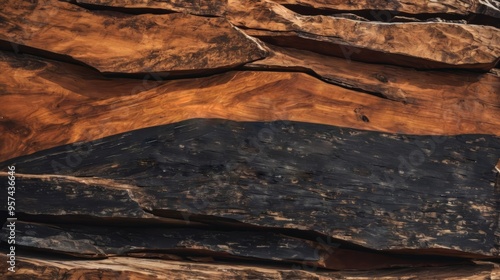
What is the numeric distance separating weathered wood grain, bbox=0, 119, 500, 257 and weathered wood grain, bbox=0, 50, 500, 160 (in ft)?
0.36

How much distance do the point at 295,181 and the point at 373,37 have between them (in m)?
1.44

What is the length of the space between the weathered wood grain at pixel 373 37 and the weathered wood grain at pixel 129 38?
9.5 inches

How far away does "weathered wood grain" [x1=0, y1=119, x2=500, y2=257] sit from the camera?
566 cm

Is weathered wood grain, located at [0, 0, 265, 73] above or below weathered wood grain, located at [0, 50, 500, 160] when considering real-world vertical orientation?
above

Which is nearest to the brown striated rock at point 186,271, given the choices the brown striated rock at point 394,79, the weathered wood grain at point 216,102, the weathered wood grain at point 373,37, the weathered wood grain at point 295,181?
the weathered wood grain at point 295,181

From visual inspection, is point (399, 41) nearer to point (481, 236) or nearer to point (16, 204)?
point (481, 236)

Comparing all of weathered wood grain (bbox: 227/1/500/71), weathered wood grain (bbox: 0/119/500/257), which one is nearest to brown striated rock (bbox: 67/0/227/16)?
weathered wood grain (bbox: 227/1/500/71)

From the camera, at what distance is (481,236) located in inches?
233

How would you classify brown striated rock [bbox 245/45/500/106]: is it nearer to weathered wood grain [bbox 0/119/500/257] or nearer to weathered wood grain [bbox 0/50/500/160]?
weathered wood grain [bbox 0/50/500/160]

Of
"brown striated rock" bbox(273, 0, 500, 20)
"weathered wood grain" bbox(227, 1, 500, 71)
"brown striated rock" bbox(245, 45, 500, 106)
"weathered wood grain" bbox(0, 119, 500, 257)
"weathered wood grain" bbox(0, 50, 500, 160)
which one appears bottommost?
"weathered wood grain" bbox(0, 119, 500, 257)

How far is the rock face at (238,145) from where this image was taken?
565 cm

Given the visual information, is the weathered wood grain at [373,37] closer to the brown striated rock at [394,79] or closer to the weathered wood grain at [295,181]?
the brown striated rock at [394,79]

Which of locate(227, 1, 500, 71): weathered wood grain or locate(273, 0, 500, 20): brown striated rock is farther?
locate(273, 0, 500, 20): brown striated rock

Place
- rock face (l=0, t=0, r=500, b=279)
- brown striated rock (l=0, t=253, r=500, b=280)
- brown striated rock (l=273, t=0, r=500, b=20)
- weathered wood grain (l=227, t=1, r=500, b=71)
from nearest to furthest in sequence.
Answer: brown striated rock (l=0, t=253, r=500, b=280)
rock face (l=0, t=0, r=500, b=279)
weathered wood grain (l=227, t=1, r=500, b=71)
brown striated rock (l=273, t=0, r=500, b=20)
